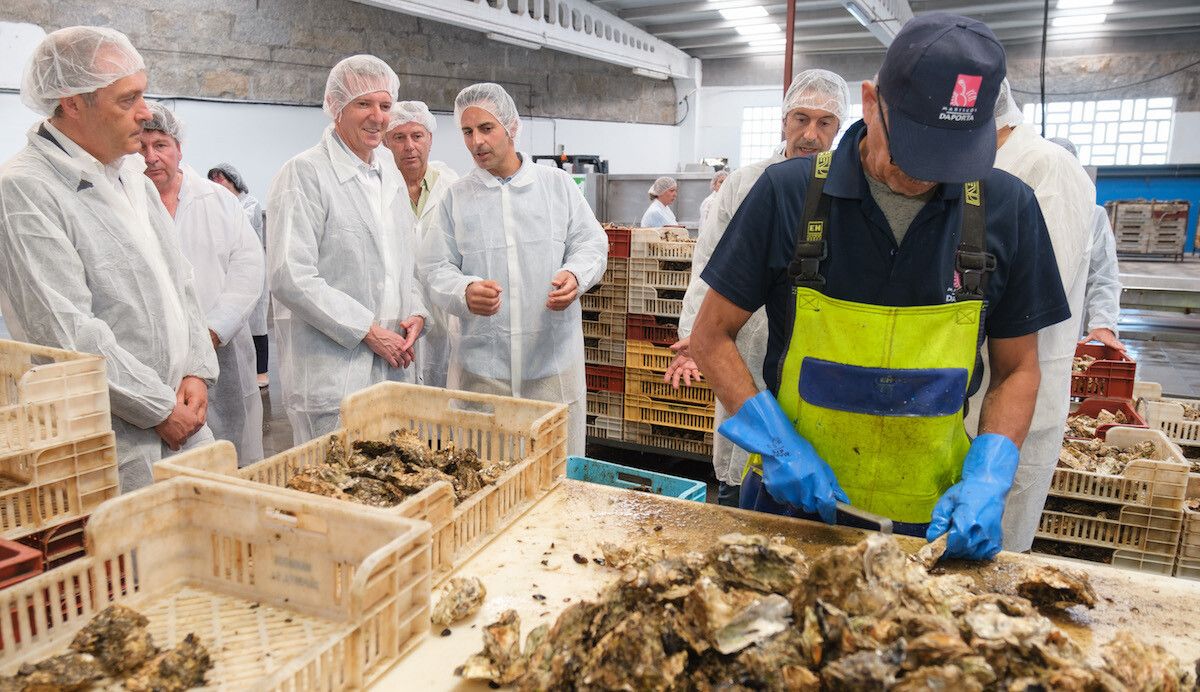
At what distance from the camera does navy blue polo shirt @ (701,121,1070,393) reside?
1.57m

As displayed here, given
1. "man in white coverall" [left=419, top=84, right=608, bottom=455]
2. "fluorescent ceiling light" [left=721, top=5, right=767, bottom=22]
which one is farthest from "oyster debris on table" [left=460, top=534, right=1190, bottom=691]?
"fluorescent ceiling light" [left=721, top=5, right=767, bottom=22]

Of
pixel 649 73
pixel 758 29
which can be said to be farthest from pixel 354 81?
pixel 649 73

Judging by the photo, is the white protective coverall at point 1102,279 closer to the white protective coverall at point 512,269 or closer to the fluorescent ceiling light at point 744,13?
the white protective coverall at point 512,269

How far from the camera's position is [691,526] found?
5.37 ft

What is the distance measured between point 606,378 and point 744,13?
29.2 feet

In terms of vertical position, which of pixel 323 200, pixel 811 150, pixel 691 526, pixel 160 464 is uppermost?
pixel 811 150

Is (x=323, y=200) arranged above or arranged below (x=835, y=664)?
above

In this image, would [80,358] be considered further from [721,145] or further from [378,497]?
[721,145]

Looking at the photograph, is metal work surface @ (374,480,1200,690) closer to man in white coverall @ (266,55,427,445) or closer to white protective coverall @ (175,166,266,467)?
man in white coverall @ (266,55,427,445)

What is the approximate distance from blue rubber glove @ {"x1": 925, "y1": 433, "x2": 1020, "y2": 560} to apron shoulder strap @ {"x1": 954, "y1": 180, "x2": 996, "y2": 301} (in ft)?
1.03

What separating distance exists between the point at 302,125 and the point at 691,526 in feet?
24.9

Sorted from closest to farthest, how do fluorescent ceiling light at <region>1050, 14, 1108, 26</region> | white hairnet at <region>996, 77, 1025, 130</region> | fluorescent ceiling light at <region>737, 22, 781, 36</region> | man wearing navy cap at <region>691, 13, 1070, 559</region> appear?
man wearing navy cap at <region>691, 13, 1070, 559</region>
white hairnet at <region>996, 77, 1025, 130</region>
fluorescent ceiling light at <region>1050, 14, 1108, 26</region>
fluorescent ceiling light at <region>737, 22, 781, 36</region>

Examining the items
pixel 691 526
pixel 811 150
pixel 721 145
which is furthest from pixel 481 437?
pixel 721 145

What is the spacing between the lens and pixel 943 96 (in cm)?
140
